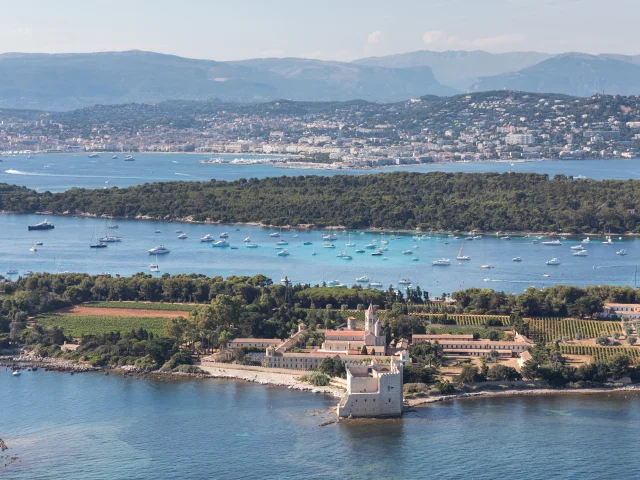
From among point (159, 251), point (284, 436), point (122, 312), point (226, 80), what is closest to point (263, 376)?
point (284, 436)

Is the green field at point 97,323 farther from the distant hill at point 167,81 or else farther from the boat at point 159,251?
the distant hill at point 167,81

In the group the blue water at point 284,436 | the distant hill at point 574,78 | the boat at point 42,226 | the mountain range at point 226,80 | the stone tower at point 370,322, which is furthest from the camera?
the distant hill at point 574,78

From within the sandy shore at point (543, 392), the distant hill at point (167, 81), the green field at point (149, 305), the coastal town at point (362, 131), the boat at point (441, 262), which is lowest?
the sandy shore at point (543, 392)

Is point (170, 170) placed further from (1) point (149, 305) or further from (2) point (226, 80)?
(2) point (226, 80)

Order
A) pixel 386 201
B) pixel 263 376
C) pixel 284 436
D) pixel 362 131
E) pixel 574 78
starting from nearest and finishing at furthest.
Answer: pixel 284 436
pixel 263 376
pixel 386 201
pixel 362 131
pixel 574 78

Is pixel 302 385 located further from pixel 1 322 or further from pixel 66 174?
pixel 66 174

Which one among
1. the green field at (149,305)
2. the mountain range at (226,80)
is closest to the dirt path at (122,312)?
the green field at (149,305)

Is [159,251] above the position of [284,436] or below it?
above
